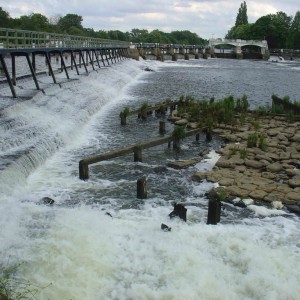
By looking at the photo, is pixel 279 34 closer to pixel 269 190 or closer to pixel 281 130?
pixel 281 130

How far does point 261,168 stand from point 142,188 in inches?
209

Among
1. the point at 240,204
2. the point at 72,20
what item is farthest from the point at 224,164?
the point at 72,20

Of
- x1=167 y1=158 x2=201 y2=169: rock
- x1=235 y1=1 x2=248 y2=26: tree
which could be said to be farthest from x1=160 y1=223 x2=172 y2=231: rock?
x1=235 y1=1 x2=248 y2=26: tree

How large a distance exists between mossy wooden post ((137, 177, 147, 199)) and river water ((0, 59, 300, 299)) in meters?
0.25

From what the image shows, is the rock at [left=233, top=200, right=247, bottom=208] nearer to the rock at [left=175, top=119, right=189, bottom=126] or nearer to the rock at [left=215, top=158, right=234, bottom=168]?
the rock at [left=215, top=158, right=234, bottom=168]

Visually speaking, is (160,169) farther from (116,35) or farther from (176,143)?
(116,35)

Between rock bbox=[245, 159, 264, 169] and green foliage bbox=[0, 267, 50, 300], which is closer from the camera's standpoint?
green foliage bbox=[0, 267, 50, 300]

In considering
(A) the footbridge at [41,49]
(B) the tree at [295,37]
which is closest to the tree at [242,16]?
(B) the tree at [295,37]

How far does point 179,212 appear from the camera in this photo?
33.3 ft

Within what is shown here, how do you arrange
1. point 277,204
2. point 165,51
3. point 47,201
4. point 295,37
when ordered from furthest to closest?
point 295,37
point 165,51
point 277,204
point 47,201

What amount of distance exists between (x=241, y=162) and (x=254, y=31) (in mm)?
147219

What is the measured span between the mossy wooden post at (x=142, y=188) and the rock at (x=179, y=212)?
1.73 metres

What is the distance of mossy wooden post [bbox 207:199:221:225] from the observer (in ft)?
32.7

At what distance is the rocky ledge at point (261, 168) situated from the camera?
12.2m
